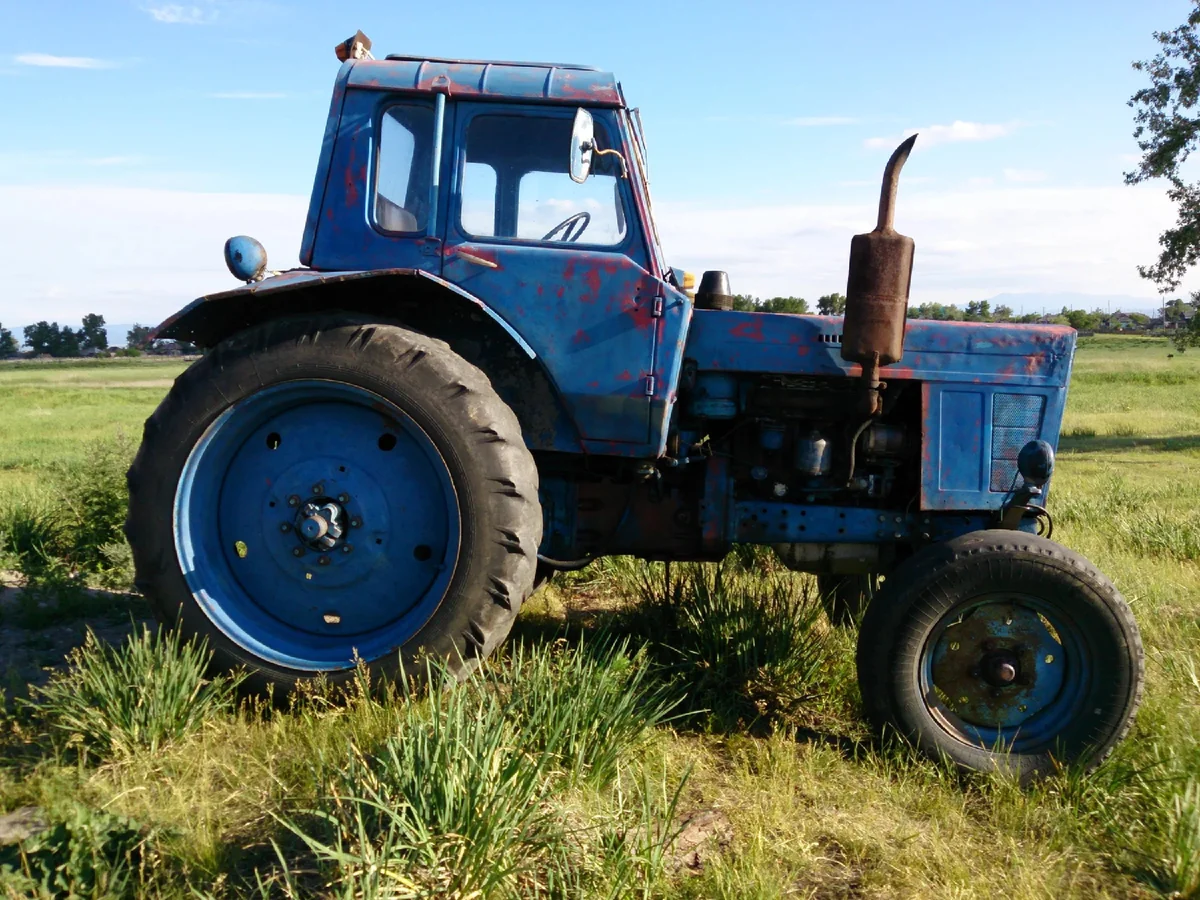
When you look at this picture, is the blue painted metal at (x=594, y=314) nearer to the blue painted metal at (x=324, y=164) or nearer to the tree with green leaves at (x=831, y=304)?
the blue painted metal at (x=324, y=164)

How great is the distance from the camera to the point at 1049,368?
4062mm

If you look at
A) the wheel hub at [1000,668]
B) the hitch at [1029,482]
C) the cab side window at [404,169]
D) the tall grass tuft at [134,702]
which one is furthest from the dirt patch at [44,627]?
the hitch at [1029,482]

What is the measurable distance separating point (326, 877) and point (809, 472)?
257 centimetres

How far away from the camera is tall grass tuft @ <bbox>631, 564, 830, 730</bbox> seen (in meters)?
3.99

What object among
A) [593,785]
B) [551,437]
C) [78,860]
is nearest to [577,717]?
[593,785]

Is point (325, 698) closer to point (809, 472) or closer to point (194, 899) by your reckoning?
point (194, 899)

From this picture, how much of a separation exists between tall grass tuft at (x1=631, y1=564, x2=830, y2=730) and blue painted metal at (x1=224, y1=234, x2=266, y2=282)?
7.97 feet

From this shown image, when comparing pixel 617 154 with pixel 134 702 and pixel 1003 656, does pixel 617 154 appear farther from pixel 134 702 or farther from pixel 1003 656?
pixel 134 702

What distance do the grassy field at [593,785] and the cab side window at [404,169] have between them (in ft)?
6.16

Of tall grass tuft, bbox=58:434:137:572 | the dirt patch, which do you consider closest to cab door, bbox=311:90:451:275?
the dirt patch

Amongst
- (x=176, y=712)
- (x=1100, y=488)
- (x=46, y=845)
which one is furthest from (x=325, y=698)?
(x=1100, y=488)

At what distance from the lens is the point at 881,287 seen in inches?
138

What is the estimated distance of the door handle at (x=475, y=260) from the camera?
147 inches

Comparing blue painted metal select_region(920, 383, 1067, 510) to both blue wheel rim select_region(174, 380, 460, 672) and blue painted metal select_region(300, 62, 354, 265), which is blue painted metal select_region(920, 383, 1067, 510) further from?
blue painted metal select_region(300, 62, 354, 265)
